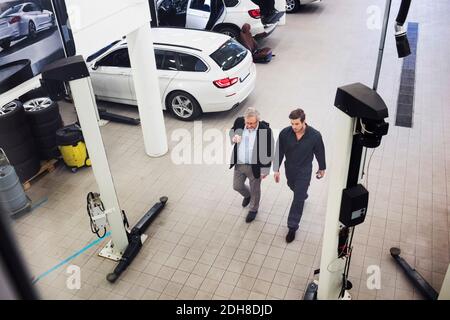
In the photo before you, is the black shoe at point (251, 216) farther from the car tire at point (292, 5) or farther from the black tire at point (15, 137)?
the car tire at point (292, 5)

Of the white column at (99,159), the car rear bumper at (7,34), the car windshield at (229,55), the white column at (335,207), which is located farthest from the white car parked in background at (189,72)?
the white column at (335,207)

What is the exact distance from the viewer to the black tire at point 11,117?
6497 mm

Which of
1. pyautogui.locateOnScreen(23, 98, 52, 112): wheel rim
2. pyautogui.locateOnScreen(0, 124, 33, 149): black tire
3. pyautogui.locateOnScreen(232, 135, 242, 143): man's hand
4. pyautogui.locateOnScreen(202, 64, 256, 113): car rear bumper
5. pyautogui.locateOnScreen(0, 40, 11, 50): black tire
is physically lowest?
pyautogui.locateOnScreen(202, 64, 256, 113): car rear bumper

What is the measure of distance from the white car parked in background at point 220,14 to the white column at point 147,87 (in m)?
5.06

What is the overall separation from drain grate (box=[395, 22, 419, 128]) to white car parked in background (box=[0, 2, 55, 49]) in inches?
255

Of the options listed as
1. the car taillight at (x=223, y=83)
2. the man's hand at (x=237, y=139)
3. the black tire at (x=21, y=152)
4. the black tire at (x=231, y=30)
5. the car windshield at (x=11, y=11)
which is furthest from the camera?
the black tire at (x=231, y=30)

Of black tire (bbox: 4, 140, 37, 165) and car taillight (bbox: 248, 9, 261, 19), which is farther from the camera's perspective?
car taillight (bbox: 248, 9, 261, 19)

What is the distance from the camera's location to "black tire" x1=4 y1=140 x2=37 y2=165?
664cm

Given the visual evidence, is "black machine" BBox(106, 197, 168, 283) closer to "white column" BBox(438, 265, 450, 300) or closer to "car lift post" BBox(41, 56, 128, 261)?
"car lift post" BBox(41, 56, 128, 261)

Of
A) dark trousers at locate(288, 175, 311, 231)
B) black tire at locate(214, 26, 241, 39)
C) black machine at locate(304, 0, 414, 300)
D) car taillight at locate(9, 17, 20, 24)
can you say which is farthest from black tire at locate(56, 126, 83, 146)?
black tire at locate(214, 26, 241, 39)

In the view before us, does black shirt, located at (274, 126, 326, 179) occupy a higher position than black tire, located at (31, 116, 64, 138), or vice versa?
black shirt, located at (274, 126, 326, 179)

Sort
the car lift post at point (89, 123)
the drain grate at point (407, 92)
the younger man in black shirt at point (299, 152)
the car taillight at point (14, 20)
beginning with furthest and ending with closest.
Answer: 1. the drain grate at point (407, 92)
2. the car taillight at point (14, 20)
3. the younger man in black shirt at point (299, 152)
4. the car lift post at point (89, 123)

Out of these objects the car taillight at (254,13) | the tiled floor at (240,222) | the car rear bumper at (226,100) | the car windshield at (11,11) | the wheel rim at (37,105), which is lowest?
the tiled floor at (240,222)

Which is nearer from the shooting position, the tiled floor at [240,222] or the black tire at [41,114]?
the tiled floor at [240,222]
